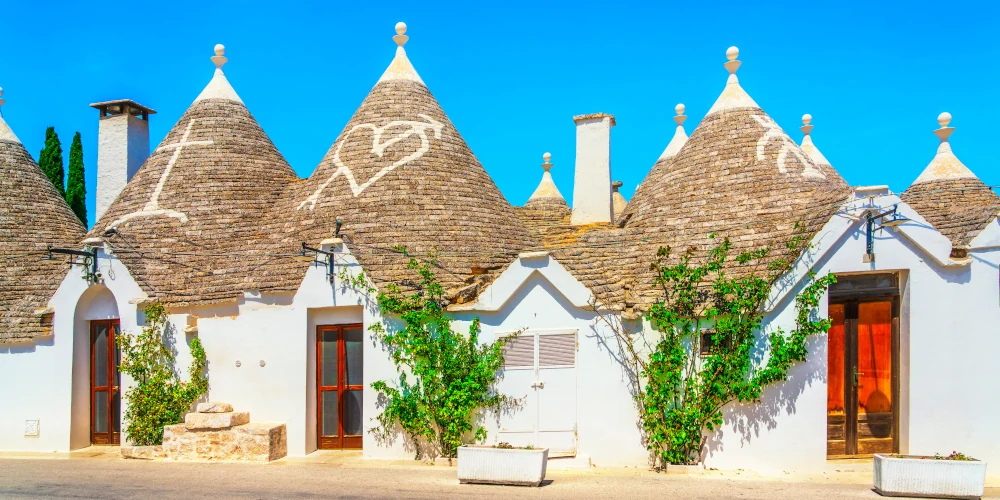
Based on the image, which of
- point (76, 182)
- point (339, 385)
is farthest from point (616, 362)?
point (76, 182)

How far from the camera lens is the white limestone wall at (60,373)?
615 inches

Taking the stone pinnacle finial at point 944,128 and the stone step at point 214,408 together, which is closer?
the stone step at point 214,408

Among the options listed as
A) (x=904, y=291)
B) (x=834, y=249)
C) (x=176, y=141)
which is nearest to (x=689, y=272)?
(x=834, y=249)

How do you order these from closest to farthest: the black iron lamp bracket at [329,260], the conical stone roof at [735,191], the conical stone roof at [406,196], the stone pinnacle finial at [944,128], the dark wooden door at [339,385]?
the conical stone roof at [735,191] < the black iron lamp bracket at [329,260] < the dark wooden door at [339,385] < the conical stone roof at [406,196] < the stone pinnacle finial at [944,128]

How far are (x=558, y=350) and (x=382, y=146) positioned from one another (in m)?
5.92

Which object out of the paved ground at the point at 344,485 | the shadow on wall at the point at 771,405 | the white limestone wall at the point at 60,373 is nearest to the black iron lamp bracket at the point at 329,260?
the paved ground at the point at 344,485

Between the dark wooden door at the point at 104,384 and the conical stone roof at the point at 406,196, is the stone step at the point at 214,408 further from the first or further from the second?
the conical stone roof at the point at 406,196

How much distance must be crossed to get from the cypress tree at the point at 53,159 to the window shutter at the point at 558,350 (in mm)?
23218

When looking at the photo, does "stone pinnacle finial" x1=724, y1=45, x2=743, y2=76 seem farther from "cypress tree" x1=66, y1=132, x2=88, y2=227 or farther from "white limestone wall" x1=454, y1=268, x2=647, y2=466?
"cypress tree" x1=66, y1=132, x2=88, y2=227

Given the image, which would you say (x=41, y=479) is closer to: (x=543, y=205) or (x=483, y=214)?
(x=483, y=214)

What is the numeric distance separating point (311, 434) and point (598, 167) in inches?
294

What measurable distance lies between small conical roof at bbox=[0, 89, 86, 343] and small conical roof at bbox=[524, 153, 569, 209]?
9.96 m

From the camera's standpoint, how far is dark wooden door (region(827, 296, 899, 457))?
12.7 m

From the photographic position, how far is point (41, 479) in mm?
12508
